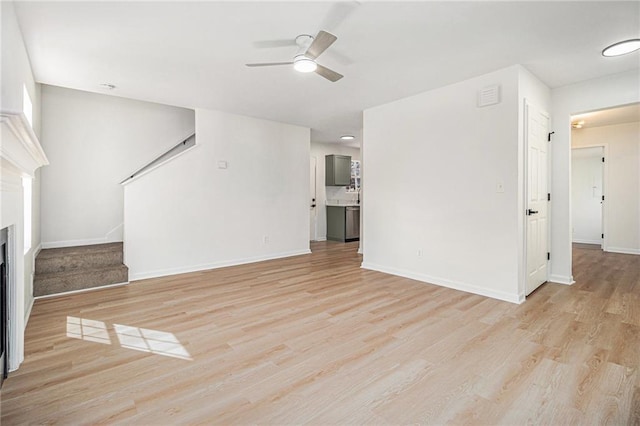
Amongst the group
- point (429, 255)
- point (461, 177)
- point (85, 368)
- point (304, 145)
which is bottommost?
point (85, 368)

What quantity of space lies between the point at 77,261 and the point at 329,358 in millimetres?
3630

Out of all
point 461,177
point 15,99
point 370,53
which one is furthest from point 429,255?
point 15,99

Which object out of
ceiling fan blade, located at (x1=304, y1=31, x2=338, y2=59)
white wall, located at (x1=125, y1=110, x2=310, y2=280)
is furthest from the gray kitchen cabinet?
ceiling fan blade, located at (x1=304, y1=31, x2=338, y2=59)

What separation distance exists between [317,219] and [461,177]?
477 centimetres

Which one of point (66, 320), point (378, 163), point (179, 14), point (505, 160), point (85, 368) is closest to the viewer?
point (85, 368)

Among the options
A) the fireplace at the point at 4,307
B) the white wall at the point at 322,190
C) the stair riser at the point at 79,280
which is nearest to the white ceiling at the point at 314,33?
the fireplace at the point at 4,307

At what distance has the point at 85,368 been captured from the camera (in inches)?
80.3

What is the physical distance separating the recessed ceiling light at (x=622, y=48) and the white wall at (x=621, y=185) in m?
4.31

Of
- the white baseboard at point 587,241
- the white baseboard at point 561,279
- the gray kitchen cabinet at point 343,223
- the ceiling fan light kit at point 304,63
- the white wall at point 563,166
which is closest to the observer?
the ceiling fan light kit at point 304,63

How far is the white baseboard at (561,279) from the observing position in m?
3.98

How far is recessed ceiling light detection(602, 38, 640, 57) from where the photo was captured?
9.01 feet

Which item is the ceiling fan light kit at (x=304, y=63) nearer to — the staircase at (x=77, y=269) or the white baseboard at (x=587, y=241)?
the staircase at (x=77, y=269)

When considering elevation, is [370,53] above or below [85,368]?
above

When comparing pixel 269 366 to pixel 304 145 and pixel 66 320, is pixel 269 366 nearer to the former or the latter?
pixel 66 320
